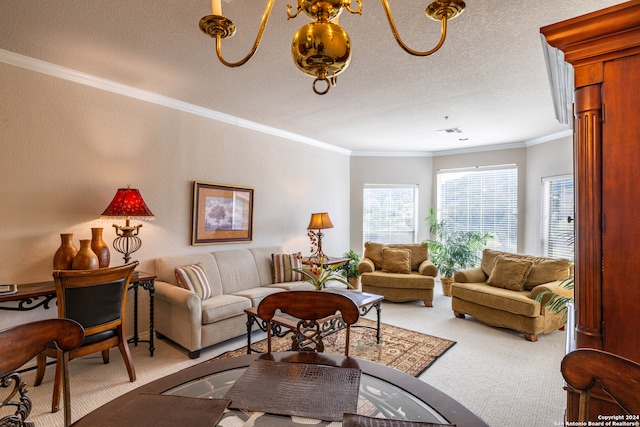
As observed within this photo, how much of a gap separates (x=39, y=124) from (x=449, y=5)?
3376 millimetres

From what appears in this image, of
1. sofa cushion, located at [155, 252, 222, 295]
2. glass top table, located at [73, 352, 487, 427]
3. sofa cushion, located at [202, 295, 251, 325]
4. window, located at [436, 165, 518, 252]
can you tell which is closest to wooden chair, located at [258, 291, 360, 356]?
glass top table, located at [73, 352, 487, 427]

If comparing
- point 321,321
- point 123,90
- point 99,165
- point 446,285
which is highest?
point 123,90

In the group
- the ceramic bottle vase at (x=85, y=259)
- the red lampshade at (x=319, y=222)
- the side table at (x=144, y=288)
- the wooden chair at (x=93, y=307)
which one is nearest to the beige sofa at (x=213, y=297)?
the side table at (x=144, y=288)

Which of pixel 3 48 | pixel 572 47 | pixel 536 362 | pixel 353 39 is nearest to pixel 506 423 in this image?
pixel 536 362

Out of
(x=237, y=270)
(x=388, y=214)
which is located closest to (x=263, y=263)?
(x=237, y=270)

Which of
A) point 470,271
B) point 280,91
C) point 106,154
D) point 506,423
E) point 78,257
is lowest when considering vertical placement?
point 506,423

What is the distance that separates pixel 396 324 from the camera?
402 cm

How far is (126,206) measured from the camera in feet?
9.85

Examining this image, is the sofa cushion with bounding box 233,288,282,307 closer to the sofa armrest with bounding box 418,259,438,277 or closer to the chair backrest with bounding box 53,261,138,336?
the chair backrest with bounding box 53,261,138,336

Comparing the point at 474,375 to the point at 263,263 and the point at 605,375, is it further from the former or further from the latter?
the point at 263,263

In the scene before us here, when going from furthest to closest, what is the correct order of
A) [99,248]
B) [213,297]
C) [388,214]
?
A: 1. [388,214]
2. [213,297]
3. [99,248]

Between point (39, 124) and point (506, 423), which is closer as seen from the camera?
point (506, 423)

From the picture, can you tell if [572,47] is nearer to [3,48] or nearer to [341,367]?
[341,367]

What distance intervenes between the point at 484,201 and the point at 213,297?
502cm
